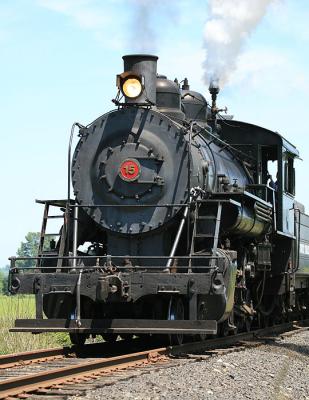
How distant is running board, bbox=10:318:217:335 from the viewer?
1018cm

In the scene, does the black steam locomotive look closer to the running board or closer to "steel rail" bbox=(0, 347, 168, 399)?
the running board

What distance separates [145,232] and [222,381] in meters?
4.02

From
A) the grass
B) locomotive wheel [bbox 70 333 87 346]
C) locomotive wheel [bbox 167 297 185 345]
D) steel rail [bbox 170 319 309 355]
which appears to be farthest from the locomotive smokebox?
the grass

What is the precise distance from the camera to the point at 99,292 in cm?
1039

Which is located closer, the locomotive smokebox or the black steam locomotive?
the black steam locomotive

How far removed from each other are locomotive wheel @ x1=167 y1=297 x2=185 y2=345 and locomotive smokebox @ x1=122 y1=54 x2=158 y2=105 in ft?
9.98

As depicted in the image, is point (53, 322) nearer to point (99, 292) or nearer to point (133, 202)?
point (99, 292)

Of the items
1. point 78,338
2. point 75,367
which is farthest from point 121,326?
point 75,367

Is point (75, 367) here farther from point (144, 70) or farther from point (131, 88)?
point (144, 70)

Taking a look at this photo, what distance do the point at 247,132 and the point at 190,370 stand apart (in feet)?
24.9

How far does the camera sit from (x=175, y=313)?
35.7 feet

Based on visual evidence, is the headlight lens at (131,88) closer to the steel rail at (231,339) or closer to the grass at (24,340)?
the steel rail at (231,339)

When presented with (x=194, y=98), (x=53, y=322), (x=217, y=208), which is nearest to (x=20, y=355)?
(x=53, y=322)

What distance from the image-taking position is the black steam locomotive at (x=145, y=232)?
1056 cm
